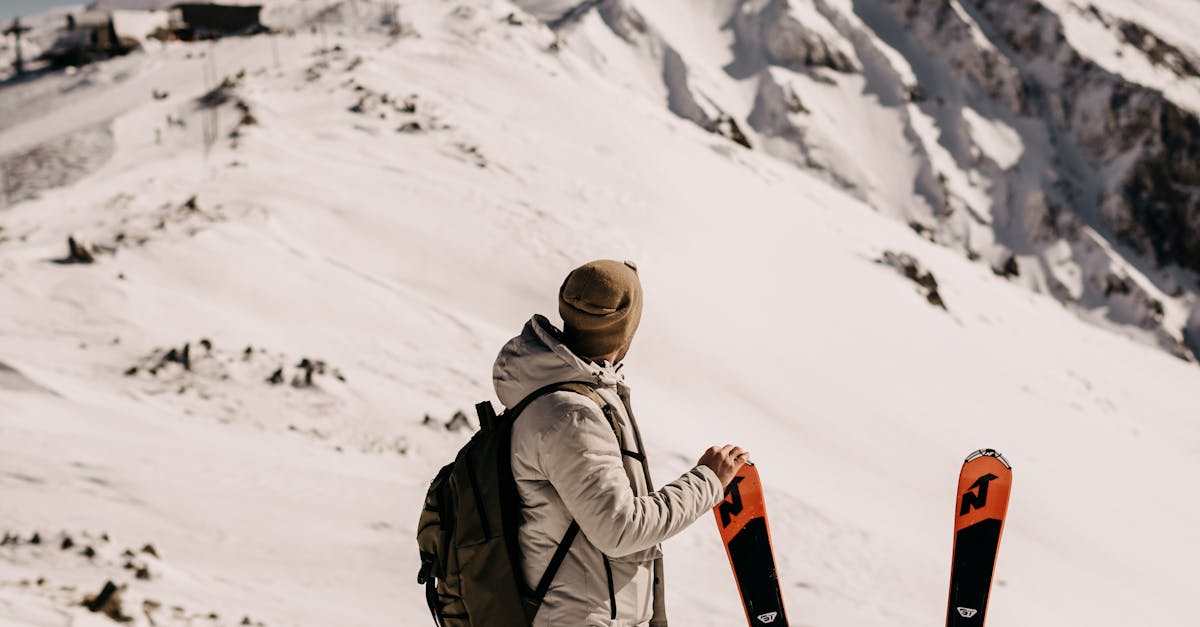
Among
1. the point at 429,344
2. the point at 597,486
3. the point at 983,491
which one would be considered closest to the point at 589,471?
the point at 597,486

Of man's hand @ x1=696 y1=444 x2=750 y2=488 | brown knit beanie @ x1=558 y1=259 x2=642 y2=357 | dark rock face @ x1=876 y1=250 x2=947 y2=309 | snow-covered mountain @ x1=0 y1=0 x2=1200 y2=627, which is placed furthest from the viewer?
dark rock face @ x1=876 y1=250 x2=947 y2=309

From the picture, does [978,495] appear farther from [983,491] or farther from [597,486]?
[597,486]

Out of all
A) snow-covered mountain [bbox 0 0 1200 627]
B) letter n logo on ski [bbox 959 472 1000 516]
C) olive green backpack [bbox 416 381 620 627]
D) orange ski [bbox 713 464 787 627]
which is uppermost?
olive green backpack [bbox 416 381 620 627]

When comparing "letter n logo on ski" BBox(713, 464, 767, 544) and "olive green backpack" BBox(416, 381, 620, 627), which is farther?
"letter n logo on ski" BBox(713, 464, 767, 544)

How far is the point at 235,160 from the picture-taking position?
46.0ft

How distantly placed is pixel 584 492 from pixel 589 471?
0.05 metres

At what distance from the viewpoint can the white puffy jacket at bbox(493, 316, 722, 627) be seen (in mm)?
2162

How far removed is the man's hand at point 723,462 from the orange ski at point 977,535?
57.1 inches

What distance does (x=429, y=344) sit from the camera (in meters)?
9.90

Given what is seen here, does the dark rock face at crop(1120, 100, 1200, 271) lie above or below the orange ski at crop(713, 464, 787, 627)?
below

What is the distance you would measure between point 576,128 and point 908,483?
1154cm

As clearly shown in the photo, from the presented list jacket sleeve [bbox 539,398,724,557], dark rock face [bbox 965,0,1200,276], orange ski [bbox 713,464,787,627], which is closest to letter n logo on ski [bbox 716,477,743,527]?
orange ski [bbox 713,464,787,627]

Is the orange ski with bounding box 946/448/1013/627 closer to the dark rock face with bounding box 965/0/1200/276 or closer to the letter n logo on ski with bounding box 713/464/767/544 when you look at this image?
the letter n logo on ski with bounding box 713/464/767/544

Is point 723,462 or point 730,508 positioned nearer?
point 723,462
